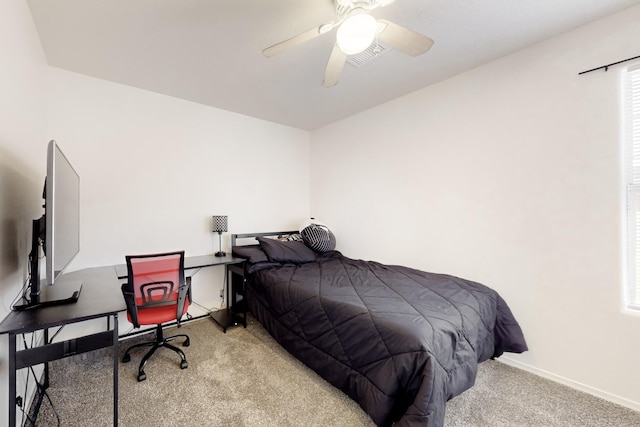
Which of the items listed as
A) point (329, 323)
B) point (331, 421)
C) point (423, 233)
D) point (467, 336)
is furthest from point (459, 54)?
point (331, 421)

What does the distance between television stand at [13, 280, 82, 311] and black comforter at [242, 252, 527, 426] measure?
1.39 meters

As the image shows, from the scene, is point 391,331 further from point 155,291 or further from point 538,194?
point 155,291

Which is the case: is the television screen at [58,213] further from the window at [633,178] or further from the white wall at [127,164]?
the window at [633,178]

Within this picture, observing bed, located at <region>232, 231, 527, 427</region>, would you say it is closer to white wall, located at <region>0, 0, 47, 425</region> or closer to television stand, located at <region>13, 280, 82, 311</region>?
television stand, located at <region>13, 280, 82, 311</region>

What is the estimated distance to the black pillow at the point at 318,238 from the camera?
326 cm

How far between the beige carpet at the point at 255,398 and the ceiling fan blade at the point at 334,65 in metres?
2.26

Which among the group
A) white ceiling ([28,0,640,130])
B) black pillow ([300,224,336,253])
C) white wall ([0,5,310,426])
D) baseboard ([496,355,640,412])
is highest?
white ceiling ([28,0,640,130])

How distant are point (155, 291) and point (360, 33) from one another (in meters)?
2.31

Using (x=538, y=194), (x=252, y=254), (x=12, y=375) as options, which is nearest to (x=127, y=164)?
(x=252, y=254)

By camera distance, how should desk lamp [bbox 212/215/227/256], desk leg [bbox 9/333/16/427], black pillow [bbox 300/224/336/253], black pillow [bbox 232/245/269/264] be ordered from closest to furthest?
desk leg [bbox 9/333/16/427]
black pillow [bbox 232/245/269/264]
desk lamp [bbox 212/215/227/256]
black pillow [bbox 300/224/336/253]

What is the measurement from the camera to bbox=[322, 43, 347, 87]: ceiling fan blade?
1.59 m

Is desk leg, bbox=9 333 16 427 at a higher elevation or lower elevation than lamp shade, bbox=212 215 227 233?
lower

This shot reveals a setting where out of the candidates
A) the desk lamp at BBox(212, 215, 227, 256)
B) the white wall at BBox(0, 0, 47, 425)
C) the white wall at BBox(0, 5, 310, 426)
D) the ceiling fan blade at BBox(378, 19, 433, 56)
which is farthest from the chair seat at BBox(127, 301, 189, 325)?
the ceiling fan blade at BBox(378, 19, 433, 56)

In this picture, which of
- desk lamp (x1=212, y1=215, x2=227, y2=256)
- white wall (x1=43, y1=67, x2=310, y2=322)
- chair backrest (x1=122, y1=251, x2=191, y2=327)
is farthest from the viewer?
desk lamp (x1=212, y1=215, x2=227, y2=256)
